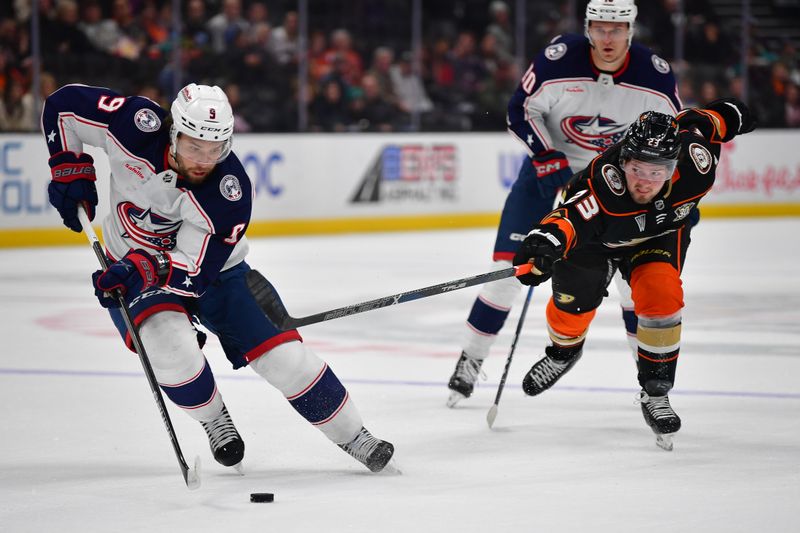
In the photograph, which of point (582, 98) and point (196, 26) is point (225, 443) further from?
point (196, 26)

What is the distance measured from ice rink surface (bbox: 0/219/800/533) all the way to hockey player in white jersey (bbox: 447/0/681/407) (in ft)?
0.97

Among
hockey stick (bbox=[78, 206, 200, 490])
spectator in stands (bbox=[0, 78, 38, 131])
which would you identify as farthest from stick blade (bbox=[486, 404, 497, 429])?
spectator in stands (bbox=[0, 78, 38, 131])

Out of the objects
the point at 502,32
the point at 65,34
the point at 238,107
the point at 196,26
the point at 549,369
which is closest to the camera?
the point at 549,369

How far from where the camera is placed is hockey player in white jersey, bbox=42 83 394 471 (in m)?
3.36

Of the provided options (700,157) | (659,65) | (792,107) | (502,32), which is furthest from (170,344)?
(792,107)

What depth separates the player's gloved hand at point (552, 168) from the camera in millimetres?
4582

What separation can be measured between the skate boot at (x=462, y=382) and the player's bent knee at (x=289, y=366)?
114cm

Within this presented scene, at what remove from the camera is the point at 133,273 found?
3.31 metres

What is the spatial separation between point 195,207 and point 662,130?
4.22 feet

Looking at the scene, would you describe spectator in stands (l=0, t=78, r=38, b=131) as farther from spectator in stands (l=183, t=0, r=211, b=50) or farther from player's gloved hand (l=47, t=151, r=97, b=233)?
player's gloved hand (l=47, t=151, r=97, b=233)

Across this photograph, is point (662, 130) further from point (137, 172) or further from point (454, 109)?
point (454, 109)

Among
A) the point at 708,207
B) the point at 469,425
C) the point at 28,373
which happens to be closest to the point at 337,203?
the point at 708,207

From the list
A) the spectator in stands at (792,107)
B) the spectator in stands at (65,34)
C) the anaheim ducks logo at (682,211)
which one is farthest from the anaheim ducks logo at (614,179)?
the spectator in stands at (792,107)

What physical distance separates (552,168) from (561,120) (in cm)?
26
